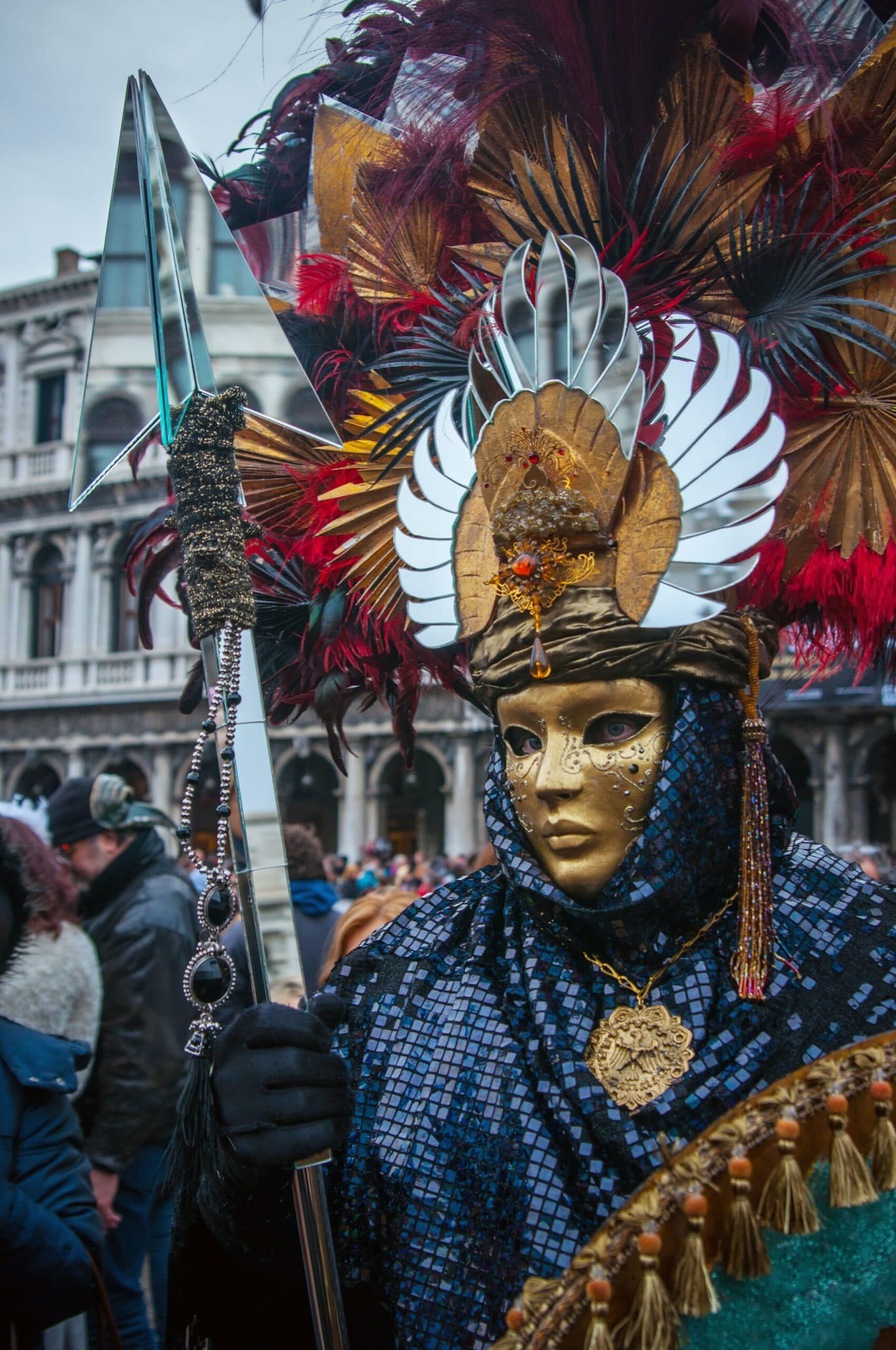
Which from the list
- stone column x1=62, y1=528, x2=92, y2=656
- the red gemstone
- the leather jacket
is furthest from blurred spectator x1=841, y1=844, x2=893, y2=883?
stone column x1=62, y1=528, x2=92, y2=656

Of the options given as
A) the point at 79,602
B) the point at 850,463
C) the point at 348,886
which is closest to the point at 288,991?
the point at 850,463

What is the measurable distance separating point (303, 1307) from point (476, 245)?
5.27 ft

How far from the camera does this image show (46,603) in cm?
2000

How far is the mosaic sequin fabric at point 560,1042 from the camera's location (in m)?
1.44

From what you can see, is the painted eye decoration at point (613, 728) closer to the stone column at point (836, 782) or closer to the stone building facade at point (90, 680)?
the stone column at point (836, 782)

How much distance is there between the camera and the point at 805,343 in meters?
1.62

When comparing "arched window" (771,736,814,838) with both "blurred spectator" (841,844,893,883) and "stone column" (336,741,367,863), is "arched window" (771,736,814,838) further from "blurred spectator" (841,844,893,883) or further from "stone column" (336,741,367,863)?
"stone column" (336,741,367,863)

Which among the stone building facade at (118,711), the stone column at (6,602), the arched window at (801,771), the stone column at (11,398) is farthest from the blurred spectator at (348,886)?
the stone column at (11,398)

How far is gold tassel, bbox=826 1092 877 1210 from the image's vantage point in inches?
41.4

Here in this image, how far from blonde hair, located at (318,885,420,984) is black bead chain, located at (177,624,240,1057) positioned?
1.69 m

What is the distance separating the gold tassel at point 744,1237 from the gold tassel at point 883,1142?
0.12 metres

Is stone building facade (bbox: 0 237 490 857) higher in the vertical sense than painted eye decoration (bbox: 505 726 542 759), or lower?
higher

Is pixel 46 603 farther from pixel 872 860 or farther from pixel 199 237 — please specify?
pixel 199 237

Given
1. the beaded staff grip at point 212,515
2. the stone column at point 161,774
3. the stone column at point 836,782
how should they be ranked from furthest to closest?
the stone column at point 161,774
the stone column at point 836,782
the beaded staff grip at point 212,515
